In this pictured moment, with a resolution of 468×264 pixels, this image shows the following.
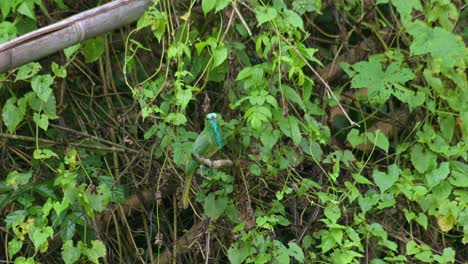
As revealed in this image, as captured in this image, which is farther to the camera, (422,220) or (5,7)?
(422,220)

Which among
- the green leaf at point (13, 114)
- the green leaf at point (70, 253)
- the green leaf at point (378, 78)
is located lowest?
the green leaf at point (70, 253)

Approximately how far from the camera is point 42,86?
117 inches

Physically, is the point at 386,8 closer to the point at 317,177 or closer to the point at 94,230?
the point at 317,177

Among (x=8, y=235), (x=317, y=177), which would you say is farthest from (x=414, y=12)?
(x=8, y=235)

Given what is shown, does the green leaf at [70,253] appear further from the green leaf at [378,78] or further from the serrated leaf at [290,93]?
the green leaf at [378,78]

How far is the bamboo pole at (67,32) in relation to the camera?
2482 mm

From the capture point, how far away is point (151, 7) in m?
2.88

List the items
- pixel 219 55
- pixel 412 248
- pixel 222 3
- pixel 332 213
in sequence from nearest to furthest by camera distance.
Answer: pixel 222 3 → pixel 219 55 → pixel 332 213 → pixel 412 248

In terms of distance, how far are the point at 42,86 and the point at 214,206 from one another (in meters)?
0.72

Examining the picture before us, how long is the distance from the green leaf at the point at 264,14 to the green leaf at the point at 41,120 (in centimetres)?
83

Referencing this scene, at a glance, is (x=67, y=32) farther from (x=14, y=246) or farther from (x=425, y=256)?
(x=425, y=256)

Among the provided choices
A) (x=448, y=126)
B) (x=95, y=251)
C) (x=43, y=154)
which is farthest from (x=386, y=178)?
(x=43, y=154)

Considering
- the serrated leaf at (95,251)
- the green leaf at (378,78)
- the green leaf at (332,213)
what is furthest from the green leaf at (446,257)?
the serrated leaf at (95,251)

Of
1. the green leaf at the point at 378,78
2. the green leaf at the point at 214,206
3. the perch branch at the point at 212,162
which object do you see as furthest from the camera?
the green leaf at the point at 378,78
